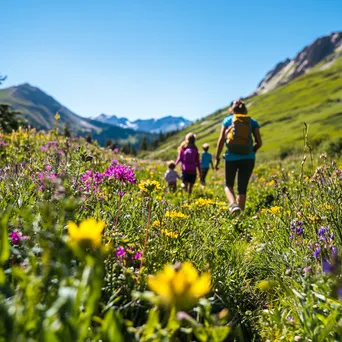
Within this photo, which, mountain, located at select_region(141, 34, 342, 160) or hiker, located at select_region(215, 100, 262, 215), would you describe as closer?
hiker, located at select_region(215, 100, 262, 215)

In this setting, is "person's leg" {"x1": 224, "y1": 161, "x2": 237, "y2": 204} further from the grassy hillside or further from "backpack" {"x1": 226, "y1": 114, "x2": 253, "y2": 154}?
the grassy hillside

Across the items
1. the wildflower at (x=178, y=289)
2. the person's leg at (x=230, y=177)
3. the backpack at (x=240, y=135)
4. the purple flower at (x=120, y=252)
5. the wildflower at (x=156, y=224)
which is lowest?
the person's leg at (x=230, y=177)

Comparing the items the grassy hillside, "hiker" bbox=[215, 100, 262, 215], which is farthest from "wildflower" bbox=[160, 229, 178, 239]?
the grassy hillside

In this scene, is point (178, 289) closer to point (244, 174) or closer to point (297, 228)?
point (297, 228)

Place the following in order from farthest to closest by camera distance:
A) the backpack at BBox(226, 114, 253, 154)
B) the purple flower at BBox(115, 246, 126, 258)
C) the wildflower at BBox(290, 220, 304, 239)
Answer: the backpack at BBox(226, 114, 253, 154) → the wildflower at BBox(290, 220, 304, 239) → the purple flower at BBox(115, 246, 126, 258)

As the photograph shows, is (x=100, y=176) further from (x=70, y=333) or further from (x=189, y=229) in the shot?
(x=70, y=333)

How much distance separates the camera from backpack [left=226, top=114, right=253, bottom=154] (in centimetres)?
647

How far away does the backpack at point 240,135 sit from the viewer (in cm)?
647

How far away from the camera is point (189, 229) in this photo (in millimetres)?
3738

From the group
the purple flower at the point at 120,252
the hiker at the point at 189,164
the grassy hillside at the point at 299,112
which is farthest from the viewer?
the grassy hillside at the point at 299,112

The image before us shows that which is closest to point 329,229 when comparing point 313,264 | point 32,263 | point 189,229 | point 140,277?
point 313,264

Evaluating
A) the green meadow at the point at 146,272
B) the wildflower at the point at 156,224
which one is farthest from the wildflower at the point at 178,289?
the wildflower at the point at 156,224

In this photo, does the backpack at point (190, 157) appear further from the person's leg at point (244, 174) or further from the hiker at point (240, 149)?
the person's leg at point (244, 174)

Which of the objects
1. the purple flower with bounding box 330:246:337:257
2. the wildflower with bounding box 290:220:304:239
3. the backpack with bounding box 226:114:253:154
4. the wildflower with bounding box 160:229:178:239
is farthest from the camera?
the backpack with bounding box 226:114:253:154
